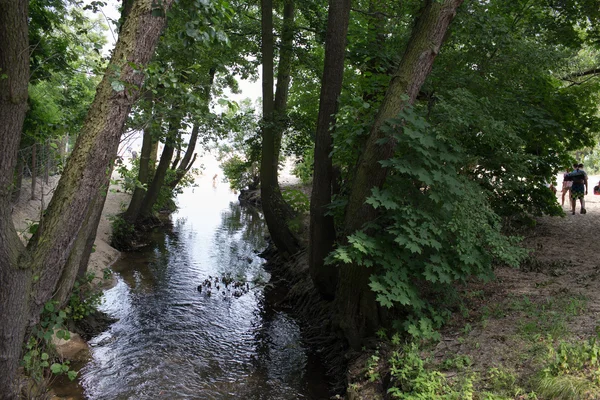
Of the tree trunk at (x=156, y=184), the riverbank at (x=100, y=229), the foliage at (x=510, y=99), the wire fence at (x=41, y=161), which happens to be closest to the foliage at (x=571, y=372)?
the foliage at (x=510, y=99)

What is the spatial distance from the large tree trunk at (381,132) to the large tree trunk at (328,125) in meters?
1.77

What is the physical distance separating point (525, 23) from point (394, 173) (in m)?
5.55

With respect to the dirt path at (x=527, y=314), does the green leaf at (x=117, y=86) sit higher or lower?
higher

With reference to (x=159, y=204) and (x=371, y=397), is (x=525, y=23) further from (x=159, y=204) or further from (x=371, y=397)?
(x=159, y=204)

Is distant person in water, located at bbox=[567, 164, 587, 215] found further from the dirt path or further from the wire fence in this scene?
the wire fence

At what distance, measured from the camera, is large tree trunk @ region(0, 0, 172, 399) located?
4184 millimetres

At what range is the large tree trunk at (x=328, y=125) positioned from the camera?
26.0ft

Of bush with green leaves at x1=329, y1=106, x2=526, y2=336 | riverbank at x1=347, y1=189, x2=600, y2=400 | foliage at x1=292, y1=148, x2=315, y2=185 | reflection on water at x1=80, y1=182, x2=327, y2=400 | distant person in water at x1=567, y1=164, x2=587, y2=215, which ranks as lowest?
reflection on water at x1=80, y1=182, x2=327, y2=400

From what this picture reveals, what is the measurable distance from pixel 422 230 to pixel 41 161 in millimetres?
6598

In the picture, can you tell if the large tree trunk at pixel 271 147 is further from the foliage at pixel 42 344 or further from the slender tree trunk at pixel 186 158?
the slender tree trunk at pixel 186 158

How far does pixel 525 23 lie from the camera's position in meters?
9.13

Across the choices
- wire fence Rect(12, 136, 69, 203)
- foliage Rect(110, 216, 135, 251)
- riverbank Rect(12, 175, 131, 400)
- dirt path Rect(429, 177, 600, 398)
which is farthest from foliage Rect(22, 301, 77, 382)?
foliage Rect(110, 216, 135, 251)

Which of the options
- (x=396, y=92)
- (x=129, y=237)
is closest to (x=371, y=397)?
(x=396, y=92)

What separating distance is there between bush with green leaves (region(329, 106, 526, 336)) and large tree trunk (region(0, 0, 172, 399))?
9.58ft
